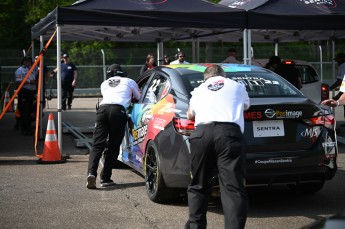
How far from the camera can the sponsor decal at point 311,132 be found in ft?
22.2

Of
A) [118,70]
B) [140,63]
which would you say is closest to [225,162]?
[118,70]

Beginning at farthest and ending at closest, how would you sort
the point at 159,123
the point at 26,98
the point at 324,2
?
1. the point at 26,98
2. the point at 324,2
3. the point at 159,123

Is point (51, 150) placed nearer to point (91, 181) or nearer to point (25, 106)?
point (91, 181)

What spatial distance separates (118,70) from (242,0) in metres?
5.81

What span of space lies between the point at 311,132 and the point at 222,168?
5.86 ft

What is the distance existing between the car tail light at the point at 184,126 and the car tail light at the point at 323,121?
4.17 feet

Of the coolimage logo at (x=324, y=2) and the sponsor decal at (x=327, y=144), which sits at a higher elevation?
the coolimage logo at (x=324, y=2)

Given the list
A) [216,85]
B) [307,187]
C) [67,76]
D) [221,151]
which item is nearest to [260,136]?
[216,85]

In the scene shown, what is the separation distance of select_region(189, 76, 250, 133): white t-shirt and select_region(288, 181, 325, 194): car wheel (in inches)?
96.9

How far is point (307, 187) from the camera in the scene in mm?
7848

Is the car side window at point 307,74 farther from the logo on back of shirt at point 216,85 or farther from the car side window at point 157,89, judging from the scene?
the logo on back of shirt at point 216,85

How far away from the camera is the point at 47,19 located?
11.7 metres

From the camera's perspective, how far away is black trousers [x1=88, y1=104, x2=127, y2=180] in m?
8.35

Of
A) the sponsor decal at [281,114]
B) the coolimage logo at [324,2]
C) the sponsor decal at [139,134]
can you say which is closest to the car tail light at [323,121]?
the sponsor decal at [281,114]
